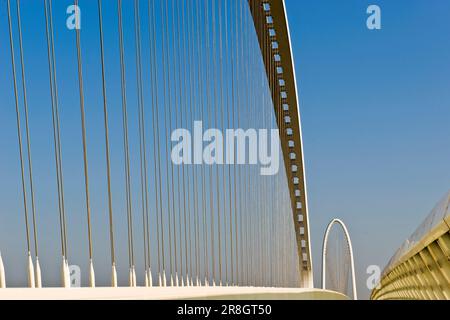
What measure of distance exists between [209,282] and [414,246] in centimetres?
345

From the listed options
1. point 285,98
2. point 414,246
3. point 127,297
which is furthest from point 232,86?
point 127,297

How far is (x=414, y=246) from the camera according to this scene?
25.6 feet

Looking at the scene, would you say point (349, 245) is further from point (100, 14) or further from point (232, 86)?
point (100, 14)

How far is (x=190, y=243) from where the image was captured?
10.5 metres

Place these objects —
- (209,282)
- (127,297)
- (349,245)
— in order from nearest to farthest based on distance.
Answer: (127,297) → (209,282) → (349,245)
